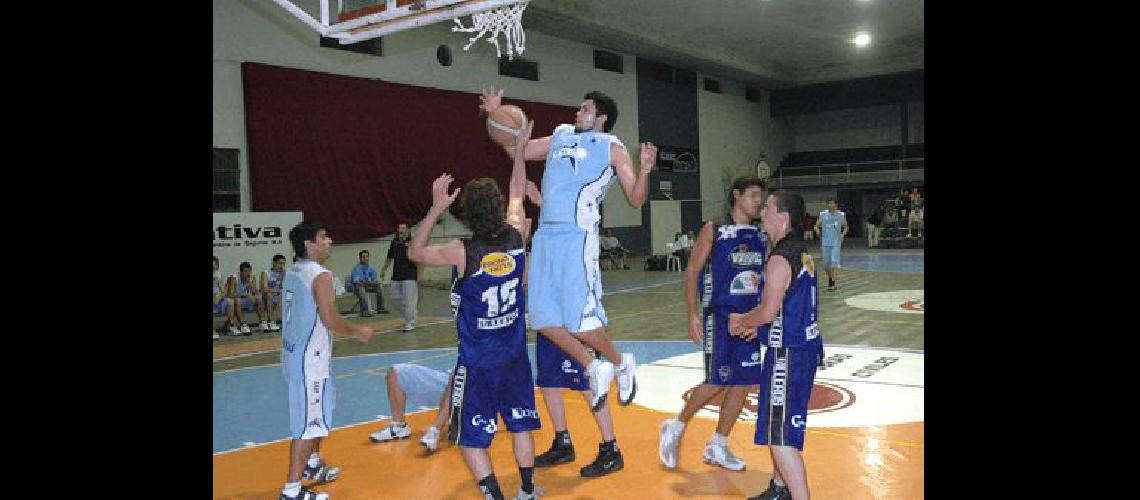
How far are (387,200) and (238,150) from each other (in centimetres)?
417

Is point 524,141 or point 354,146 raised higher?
point 354,146

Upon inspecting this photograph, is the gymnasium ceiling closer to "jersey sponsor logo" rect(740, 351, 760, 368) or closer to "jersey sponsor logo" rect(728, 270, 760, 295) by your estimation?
"jersey sponsor logo" rect(728, 270, 760, 295)

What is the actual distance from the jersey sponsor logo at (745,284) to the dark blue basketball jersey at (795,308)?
42.4 inches

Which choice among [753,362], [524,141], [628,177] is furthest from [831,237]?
[628,177]

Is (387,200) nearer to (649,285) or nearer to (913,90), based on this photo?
(649,285)

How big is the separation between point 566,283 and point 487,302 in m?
0.84

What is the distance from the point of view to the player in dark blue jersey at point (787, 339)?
3838 millimetres

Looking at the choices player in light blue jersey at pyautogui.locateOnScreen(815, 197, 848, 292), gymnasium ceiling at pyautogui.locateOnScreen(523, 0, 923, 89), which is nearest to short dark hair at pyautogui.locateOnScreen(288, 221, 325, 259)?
player in light blue jersey at pyautogui.locateOnScreen(815, 197, 848, 292)

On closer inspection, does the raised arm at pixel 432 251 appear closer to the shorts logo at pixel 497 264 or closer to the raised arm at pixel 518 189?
the shorts logo at pixel 497 264

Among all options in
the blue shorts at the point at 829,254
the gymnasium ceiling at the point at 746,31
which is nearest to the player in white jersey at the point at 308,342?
the blue shorts at the point at 829,254

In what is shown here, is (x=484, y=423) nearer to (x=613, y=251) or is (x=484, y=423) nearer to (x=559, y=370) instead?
(x=559, y=370)

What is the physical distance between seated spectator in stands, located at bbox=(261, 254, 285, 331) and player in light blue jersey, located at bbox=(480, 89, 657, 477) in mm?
8860

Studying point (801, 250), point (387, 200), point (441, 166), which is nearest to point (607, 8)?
point (441, 166)

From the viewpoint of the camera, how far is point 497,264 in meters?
4.16
